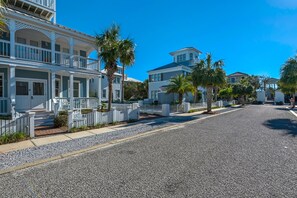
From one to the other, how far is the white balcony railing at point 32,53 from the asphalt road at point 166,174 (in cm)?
1038

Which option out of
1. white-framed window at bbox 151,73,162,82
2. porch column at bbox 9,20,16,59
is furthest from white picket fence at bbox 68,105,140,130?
white-framed window at bbox 151,73,162,82

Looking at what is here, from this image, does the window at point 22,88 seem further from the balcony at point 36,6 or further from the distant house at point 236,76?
the distant house at point 236,76

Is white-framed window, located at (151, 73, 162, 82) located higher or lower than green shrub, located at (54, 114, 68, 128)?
higher

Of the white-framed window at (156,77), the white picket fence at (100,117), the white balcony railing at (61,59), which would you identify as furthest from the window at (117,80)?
the white picket fence at (100,117)

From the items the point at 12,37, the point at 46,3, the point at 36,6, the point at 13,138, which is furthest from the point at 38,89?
the point at 46,3

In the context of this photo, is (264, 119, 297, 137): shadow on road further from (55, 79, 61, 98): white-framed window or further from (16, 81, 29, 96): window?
(16, 81, 29, 96): window

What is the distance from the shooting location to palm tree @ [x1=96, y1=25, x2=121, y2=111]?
12359 mm

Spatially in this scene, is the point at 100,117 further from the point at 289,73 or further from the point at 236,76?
the point at 236,76

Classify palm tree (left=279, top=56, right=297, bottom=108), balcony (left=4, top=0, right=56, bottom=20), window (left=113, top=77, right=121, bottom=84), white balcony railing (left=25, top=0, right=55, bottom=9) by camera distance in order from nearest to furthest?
1. balcony (left=4, top=0, right=56, bottom=20)
2. white balcony railing (left=25, top=0, right=55, bottom=9)
3. palm tree (left=279, top=56, right=297, bottom=108)
4. window (left=113, top=77, right=121, bottom=84)

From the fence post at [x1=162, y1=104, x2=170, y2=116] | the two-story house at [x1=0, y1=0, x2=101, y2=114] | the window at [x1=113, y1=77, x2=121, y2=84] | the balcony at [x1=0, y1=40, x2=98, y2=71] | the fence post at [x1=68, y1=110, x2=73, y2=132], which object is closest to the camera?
the fence post at [x1=68, y1=110, x2=73, y2=132]

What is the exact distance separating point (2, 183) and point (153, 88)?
98.8ft

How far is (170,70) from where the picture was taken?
100.0 ft

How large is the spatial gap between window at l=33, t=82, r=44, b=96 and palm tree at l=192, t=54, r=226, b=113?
50.6 feet

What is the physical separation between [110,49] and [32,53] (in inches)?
229
